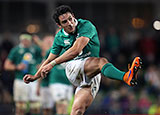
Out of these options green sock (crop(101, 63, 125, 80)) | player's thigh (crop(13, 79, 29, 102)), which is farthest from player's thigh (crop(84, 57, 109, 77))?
player's thigh (crop(13, 79, 29, 102))

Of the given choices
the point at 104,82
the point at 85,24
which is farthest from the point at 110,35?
the point at 85,24

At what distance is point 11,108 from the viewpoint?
44.0ft

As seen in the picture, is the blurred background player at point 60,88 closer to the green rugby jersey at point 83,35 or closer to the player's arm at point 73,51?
the green rugby jersey at point 83,35

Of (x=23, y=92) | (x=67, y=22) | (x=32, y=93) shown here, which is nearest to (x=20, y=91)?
(x=23, y=92)

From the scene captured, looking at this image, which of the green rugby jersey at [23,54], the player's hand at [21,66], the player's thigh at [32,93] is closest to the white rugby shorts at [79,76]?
the player's hand at [21,66]

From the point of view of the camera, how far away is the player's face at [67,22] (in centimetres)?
699

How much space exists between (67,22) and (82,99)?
1.30 metres

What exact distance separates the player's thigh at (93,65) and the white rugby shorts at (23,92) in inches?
186

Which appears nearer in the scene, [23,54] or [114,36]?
[23,54]

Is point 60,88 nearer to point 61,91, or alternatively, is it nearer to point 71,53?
point 61,91

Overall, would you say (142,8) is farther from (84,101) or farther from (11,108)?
(84,101)

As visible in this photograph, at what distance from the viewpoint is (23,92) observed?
11.6 m

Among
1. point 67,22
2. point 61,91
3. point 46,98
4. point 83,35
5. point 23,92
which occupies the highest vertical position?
point 67,22

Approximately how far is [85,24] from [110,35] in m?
9.27
